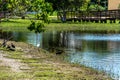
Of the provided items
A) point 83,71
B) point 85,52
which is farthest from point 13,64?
point 85,52

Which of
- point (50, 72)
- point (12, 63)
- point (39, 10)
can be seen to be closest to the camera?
point (50, 72)

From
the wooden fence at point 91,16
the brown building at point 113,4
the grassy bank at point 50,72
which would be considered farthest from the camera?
the brown building at point 113,4

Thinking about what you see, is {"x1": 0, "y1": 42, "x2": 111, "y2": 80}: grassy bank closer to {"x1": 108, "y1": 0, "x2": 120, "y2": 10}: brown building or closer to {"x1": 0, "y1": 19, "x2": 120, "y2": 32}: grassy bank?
{"x1": 0, "y1": 19, "x2": 120, "y2": 32}: grassy bank

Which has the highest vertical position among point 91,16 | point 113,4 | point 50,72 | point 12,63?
point 50,72

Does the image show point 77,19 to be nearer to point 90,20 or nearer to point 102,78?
point 90,20

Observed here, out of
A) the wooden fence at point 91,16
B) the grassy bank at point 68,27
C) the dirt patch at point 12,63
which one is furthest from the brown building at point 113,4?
the dirt patch at point 12,63

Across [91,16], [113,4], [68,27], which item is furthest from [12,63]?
[113,4]

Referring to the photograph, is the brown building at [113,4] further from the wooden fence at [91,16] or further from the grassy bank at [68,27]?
the grassy bank at [68,27]

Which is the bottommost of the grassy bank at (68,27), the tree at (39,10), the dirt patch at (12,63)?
the grassy bank at (68,27)

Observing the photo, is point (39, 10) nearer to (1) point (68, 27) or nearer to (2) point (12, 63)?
(2) point (12, 63)

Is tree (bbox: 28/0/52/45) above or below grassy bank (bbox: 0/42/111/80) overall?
above

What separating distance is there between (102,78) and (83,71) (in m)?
1.79

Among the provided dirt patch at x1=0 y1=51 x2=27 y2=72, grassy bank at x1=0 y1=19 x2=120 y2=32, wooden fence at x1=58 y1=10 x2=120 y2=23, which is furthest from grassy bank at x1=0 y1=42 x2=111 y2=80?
wooden fence at x1=58 y1=10 x2=120 y2=23

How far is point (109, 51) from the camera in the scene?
97.1 feet
